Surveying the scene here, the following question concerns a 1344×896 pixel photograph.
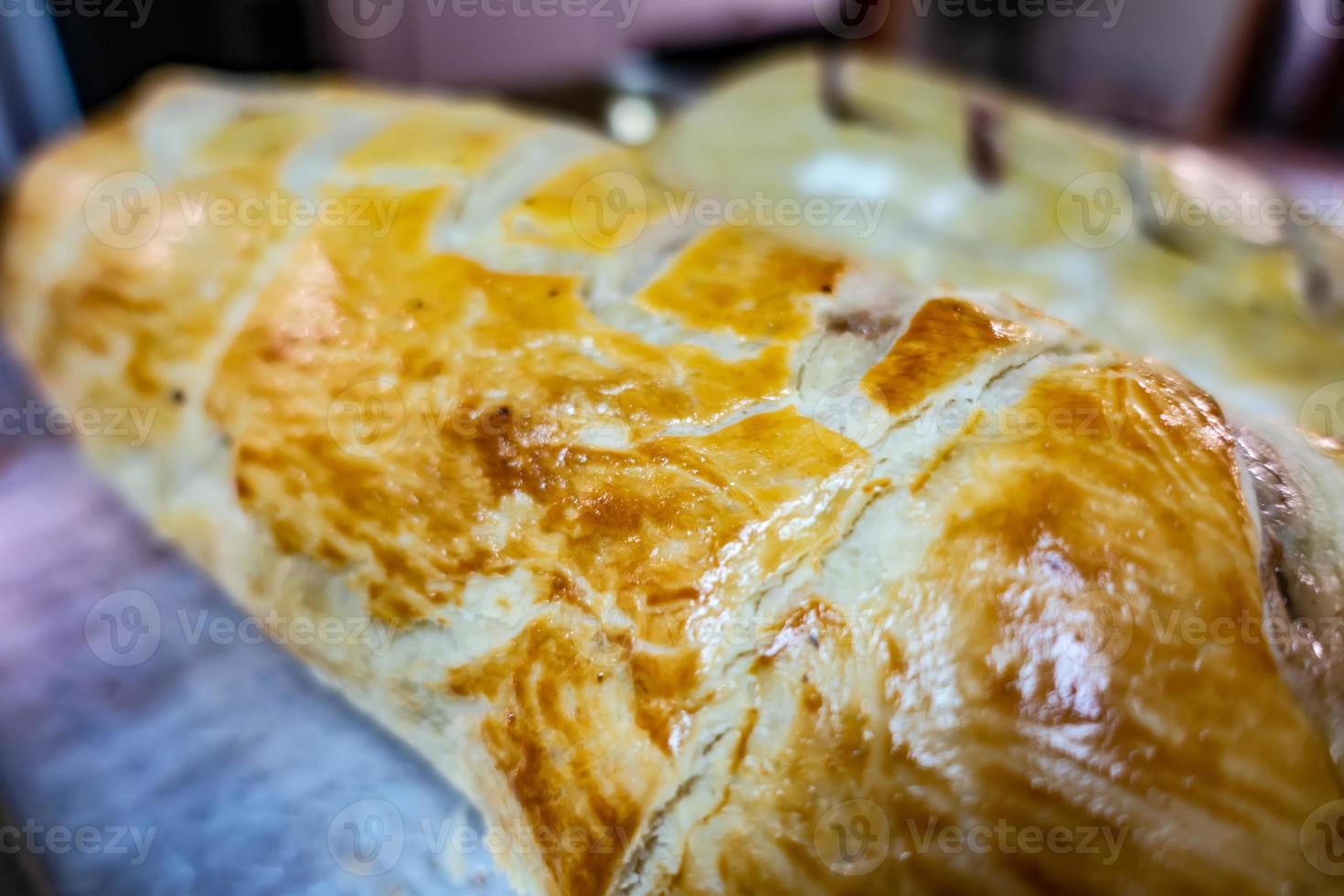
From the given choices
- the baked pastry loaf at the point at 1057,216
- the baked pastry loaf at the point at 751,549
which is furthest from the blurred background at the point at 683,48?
the baked pastry loaf at the point at 751,549

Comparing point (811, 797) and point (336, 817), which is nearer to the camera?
point (811, 797)

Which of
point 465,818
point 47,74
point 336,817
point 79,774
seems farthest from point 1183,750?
point 47,74

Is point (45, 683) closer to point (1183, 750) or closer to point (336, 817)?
point (336, 817)

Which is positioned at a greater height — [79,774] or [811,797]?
[811,797]

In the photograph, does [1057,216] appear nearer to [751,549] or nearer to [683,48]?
[751,549]

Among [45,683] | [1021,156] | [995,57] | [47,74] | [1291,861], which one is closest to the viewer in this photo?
[1291,861]

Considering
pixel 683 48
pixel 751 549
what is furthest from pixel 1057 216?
pixel 683 48

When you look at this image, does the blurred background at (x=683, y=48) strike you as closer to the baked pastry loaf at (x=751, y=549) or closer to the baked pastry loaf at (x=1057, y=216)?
the baked pastry loaf at (x=1057, y=216)

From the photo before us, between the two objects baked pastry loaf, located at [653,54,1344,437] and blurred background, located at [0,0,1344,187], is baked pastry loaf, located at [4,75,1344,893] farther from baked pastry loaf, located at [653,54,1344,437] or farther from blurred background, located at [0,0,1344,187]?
blurred background, located at [0,0,1344,187]
